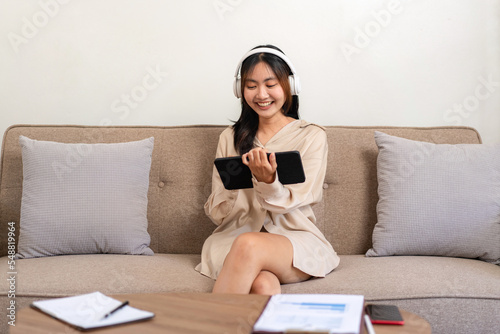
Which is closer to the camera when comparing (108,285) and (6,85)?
(108,285)

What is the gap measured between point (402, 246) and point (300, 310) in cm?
107

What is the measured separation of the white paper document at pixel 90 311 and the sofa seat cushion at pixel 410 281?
2.22ft

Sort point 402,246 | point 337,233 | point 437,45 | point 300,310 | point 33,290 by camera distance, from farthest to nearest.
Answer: point 437,45
point 337,233
point 402,246
point 33,290
point 300,310

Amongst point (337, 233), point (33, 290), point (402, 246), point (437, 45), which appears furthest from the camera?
point (437, 45)

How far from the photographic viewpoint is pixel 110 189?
207cm

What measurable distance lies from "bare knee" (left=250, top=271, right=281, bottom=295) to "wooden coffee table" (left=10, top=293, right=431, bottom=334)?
324 millimetres

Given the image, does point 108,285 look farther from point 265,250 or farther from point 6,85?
point 6,85

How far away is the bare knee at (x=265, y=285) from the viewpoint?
1582 mm

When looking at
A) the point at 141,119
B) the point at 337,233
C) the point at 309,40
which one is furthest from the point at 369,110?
the point at 141,119

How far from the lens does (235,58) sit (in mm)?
2625

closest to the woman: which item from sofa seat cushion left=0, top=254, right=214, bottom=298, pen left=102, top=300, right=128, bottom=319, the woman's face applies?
the woman's face

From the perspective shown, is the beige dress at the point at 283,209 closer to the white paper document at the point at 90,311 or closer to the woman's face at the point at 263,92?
the woman's face at the point at 263,92

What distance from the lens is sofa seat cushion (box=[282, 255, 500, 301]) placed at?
163 centimetres

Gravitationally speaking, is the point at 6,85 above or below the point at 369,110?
above
